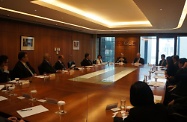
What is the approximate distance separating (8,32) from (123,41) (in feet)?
21.7

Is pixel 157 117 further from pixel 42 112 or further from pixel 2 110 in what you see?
pixel 2 110

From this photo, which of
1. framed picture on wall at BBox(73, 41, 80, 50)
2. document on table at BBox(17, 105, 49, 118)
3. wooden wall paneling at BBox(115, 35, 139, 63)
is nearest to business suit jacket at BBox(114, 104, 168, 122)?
document on table at BBox(17, 105, 49, 118)

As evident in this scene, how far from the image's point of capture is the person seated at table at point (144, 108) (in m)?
1.34

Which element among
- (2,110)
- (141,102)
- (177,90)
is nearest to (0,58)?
(2,110)

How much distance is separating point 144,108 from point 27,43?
19.7ft

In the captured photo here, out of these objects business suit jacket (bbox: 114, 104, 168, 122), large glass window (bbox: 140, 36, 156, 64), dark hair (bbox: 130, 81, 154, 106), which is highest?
large glass window (bbox: 140, 36, 156, 64)

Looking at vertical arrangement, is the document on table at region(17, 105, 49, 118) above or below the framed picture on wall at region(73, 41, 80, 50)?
below

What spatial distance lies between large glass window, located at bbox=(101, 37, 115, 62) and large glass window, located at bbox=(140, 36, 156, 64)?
1.77 metres

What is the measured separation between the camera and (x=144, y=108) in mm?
1371

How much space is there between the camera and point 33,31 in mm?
6867

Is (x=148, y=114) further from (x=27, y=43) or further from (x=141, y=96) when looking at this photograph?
(x=27, y=43)

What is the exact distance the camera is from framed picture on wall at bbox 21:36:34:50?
21.0 feet

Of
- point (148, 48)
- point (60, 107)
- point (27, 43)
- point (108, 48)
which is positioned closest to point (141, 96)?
point (60, 107)

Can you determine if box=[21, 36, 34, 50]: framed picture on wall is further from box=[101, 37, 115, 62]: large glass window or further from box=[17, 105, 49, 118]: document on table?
box=[101, 37, 115, 62]: large glass window
